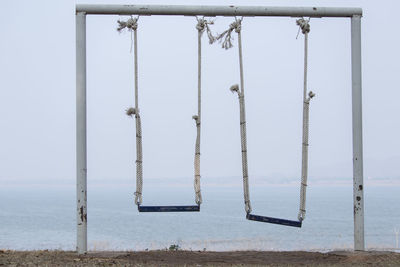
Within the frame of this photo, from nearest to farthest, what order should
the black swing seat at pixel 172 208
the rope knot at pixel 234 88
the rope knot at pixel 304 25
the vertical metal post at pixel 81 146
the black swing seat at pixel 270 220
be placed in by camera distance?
the black swing seat at pixel 172 208, the black swing seat at pixel 270 220, the vertical metal post at pixel 81 146, the rope knot at pixel 234 88, the rope knot at pixel 304 25

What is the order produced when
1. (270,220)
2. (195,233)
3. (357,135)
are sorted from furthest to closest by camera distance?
(195,233), (357,135), (270,220)

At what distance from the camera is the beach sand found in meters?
9.27

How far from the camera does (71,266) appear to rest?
8.81m

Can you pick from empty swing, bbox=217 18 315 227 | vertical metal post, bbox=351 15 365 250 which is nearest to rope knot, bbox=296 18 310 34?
empty swing, bbox=217 18 315 227

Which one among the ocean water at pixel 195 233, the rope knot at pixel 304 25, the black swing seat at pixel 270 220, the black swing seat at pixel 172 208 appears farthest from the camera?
the ocean water at pixel 195 233

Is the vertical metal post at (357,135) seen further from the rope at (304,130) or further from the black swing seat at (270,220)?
the black swing seat at (270,220)

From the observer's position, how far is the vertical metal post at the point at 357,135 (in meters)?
9.99

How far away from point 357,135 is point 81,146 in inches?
156

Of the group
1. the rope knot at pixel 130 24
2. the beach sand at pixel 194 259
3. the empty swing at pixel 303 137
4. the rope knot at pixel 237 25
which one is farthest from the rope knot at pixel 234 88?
the beach sand at pixel 194 259

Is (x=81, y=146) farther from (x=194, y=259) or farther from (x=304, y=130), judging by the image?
(x=304, y=130)

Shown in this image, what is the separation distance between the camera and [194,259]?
383 inches

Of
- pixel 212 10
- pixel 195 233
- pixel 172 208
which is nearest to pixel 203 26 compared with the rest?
pixel 212 10

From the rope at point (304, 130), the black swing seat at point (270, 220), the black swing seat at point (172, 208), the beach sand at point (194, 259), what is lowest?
the beach sand at point (194, 259)

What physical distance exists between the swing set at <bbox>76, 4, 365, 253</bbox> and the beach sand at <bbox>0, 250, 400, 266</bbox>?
36 cm
